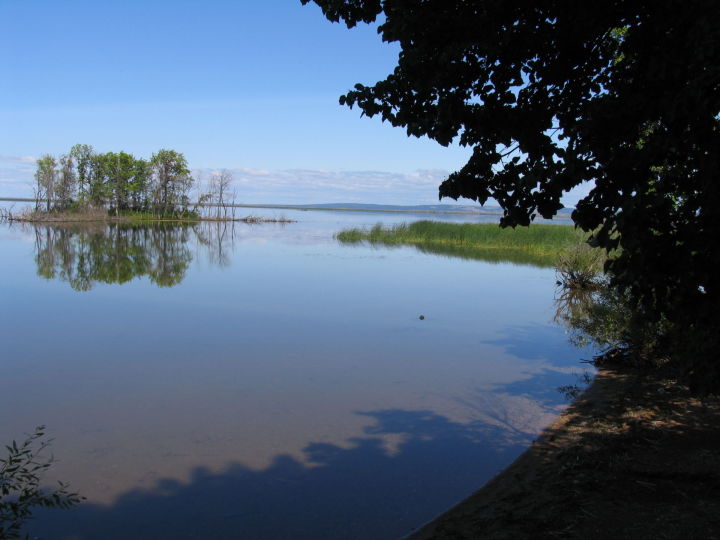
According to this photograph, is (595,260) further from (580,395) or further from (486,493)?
(486,493)

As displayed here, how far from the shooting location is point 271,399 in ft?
23.8

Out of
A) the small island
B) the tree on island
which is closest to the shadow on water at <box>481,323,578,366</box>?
the tree on island

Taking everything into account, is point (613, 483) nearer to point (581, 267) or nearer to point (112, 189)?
point (581, 267)

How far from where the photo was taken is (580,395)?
761 centimetres

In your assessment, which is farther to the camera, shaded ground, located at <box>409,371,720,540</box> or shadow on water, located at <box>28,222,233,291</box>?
shadow on water, located at <box>28,222,233,291</box>

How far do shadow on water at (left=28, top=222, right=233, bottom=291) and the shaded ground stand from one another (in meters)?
13.8

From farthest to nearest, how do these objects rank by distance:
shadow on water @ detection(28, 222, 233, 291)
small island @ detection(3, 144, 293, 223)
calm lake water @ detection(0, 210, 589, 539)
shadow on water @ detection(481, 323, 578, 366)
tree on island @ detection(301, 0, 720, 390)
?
small island @ detection(3, 144, 293, 223) → shadow on water @ detection(28, 222, 233, 291) → shadow on water @ detection(481, 323, 578, 366) → calm lake water @ detection(0, 210, 589, 539) → tree on island @ detection(301, 0, 720, 390)

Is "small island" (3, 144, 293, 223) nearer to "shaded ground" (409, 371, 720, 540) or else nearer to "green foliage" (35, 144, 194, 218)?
"green foliage" (35, 144, 194, 218)

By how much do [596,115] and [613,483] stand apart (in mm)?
2791

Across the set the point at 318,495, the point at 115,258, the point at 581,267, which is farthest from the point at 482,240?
the point at 318,495

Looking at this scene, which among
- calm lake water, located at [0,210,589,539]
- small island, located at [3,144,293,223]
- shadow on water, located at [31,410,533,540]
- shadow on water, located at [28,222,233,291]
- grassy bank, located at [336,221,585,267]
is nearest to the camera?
shadow on water, located at [31,410,533,540]

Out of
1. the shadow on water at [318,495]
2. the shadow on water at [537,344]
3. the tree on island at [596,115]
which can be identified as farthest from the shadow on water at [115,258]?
the tree on island at [596,115]

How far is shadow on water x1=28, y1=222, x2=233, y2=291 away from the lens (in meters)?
18.1

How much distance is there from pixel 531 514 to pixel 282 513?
6.42 feet
